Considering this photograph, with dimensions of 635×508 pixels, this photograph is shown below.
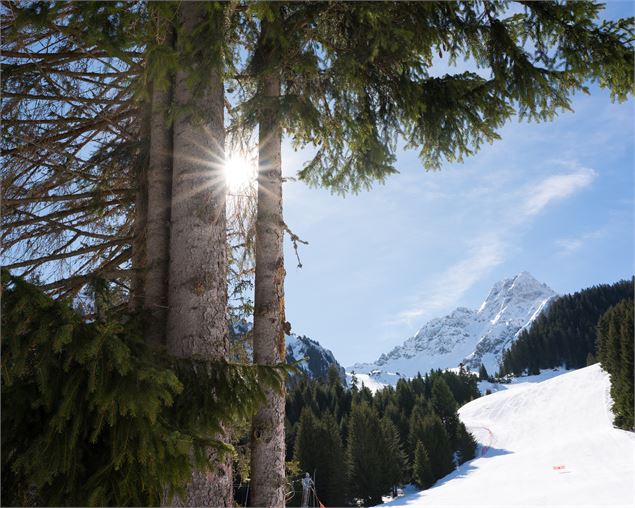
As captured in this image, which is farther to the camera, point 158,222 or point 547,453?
point 547,453

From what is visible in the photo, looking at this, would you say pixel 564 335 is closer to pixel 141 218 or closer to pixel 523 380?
pixel 523 380

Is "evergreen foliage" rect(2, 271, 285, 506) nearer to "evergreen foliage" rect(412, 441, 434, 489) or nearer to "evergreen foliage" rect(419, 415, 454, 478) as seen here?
"evergreen foliage" rect(412, 441, 434, 489)

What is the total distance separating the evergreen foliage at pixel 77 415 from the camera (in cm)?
217

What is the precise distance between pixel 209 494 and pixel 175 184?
2269 mm

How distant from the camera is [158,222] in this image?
4.00m

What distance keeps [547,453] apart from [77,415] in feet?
142

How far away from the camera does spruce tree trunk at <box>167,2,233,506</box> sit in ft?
11.4

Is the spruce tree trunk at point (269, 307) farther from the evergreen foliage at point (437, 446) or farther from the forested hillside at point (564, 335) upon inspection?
the forested hillside at point (564, 335)

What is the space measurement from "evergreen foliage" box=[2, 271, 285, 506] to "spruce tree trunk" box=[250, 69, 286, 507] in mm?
1705

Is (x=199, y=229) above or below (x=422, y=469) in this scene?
above

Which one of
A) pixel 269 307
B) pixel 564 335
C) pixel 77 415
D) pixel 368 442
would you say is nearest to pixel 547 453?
pixel 368 442

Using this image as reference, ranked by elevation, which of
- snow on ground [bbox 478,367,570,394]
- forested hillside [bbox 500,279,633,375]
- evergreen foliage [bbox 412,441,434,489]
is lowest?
evergreen foliage [bbox 412,441,434,489]

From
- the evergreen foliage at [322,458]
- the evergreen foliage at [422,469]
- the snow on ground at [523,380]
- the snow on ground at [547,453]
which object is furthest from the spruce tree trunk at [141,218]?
the snow on ground at [523,380]

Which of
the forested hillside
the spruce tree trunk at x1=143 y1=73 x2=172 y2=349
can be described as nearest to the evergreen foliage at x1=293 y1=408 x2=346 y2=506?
the spruce tree trunk at x1=143 y1=73 x2=172 y2=349
